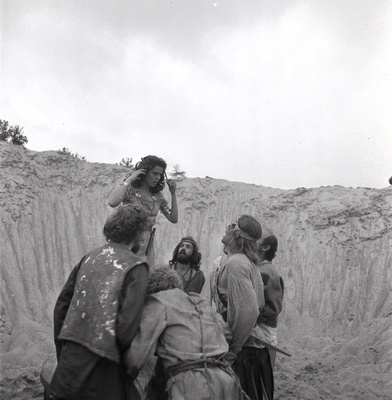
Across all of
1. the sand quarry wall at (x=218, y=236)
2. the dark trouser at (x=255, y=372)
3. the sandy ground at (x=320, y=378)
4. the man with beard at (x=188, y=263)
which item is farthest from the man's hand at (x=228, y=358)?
the sand quarry wall at (x=218, y=236)

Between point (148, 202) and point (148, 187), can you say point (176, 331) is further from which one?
point (148, 187)

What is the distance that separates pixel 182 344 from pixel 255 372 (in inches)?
52.5

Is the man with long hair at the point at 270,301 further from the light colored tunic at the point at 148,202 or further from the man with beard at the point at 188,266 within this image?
the man with beard at the point at 188,266

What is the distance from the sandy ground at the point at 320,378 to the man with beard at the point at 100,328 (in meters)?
3.51

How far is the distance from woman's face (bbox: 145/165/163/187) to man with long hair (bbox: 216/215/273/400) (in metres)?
1.57

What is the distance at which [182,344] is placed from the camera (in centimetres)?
267

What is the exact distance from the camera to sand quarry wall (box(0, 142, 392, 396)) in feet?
36.6

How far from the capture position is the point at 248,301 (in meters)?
3.18

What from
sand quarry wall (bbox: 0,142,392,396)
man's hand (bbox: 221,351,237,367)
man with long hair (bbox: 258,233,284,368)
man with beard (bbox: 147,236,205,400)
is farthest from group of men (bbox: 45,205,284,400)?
sand quarry wall (bbox: 0,142,392,396)

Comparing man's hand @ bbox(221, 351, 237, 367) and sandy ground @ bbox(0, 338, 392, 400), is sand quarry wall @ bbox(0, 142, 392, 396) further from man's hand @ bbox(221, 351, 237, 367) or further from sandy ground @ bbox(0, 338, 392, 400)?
man's hand @ bbox(221, 351, 237, 367)

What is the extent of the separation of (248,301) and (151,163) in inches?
89.6

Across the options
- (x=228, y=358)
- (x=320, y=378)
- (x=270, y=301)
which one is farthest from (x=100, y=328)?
(x=320, y=378)

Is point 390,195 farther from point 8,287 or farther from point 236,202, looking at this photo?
point 8,287

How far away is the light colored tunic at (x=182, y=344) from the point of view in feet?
8.45
